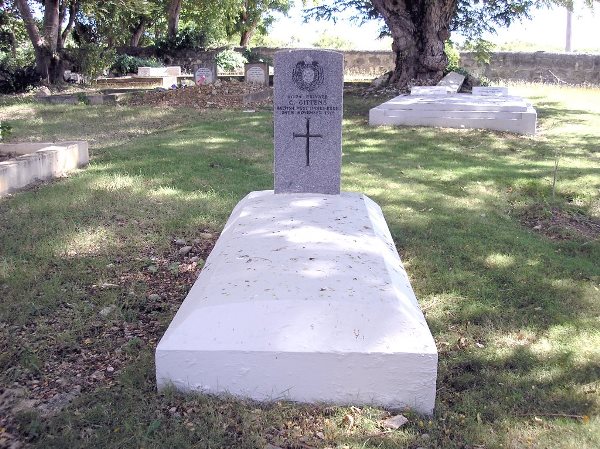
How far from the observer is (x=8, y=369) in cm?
343

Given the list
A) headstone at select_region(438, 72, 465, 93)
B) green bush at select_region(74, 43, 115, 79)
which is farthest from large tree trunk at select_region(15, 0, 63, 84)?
headstone at select_region(438, 72, 465, 93)

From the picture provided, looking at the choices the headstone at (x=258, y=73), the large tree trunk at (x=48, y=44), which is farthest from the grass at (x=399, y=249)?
the large tree trunk at (x=48, y=44)

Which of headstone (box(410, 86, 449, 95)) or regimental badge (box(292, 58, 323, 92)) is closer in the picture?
regimental badge (box(292, 58, 323, 92))

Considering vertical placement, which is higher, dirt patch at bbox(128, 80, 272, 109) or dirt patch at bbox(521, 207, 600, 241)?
dirt patch at bbox(128, 80, 272, 109)

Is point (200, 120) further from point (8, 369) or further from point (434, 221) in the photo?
point (8, 369)

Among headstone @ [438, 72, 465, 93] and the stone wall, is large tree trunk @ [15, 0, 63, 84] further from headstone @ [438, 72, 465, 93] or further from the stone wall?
the stone wall

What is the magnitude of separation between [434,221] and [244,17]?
106ft

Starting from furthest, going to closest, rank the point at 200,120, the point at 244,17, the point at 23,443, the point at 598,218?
the point at 244,17, the point at 200,120, the point at 598,218, the point at 23,443

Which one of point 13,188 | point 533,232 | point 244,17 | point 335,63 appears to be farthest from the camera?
point 244,17

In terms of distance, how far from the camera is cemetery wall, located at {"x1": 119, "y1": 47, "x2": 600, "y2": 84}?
27281mm

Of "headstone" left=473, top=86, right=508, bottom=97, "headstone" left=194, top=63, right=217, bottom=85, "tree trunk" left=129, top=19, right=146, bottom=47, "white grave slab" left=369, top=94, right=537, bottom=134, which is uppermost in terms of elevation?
"tree trunk" left=129, top=19, right=146, bottom=47

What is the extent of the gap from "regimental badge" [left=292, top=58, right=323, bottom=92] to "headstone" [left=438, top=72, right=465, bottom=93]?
11.3 metres

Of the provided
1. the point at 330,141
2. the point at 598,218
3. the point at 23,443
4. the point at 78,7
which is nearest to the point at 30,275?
the point at 23,443

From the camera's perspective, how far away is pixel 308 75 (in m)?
5.02
